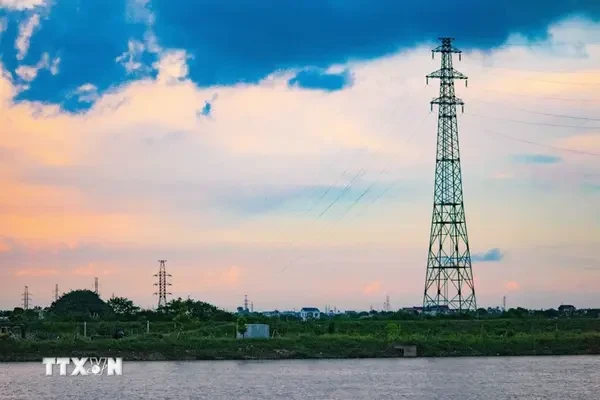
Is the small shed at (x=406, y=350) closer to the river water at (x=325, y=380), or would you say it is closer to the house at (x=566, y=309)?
the river water at (x=325, y=380)

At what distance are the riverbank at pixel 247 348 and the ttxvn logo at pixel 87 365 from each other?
0.98 metres

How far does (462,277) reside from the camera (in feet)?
315

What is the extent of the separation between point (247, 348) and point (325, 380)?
18.8 metres

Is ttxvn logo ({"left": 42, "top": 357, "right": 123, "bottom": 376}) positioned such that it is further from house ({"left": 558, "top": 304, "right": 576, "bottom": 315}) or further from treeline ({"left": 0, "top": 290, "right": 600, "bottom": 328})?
house ({"left": 558, "top": 304, "right": 576, "bottom": 315})

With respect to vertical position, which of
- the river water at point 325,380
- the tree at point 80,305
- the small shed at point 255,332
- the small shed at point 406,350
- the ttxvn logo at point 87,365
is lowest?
the river water at point 325,380

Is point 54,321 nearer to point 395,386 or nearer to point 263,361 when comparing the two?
point 263,361

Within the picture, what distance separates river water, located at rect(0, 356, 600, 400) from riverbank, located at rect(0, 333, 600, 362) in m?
0.89

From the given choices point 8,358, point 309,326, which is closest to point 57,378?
point 8,358

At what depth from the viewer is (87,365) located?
82188 mm

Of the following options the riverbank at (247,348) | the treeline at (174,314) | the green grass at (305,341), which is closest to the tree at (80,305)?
the treeline at (174,314)

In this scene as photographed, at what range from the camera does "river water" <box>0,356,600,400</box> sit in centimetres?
6019

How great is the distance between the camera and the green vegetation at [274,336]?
8588cm

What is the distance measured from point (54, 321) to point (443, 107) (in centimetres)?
4687

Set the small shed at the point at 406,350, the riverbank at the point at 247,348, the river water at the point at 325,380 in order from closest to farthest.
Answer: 1. the river water at the point at 325,380
2. the riverbank at the point at 247,348
3. the small shed at the point at 406,350
